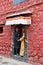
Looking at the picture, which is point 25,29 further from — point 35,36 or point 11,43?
point 11,43

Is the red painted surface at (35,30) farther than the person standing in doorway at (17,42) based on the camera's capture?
No

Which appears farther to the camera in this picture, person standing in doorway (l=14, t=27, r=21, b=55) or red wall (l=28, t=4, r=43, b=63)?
person standing in doorway (l=14, t=27, r=21, b=55)

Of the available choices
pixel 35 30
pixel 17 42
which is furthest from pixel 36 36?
pixel 17 42

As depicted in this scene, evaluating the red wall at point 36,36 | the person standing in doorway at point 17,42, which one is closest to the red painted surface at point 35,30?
the red wall at point 36,36

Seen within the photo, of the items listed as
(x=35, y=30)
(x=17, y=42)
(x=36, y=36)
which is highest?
(x=35, y=30)

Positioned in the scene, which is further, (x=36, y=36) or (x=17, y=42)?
(x=17, y=42)

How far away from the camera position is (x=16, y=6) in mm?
13055

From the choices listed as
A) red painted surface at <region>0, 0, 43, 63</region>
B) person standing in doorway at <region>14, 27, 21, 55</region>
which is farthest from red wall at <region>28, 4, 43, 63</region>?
person standing in doorway at <region>14, 27, 21, 55</region>

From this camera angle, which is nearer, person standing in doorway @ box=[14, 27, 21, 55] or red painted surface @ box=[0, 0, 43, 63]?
red painted surface @ box=[0, 0, 43, 63]

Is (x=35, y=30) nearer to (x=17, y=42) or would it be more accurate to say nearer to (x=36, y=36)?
(x=36, y=36)

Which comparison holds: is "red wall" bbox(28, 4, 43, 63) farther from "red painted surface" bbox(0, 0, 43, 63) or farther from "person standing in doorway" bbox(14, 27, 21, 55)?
"person standing in doorway" bbox(14, 27, 21, 55)

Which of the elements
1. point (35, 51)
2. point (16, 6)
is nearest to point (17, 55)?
point (35, 51)

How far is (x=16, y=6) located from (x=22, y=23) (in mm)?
1815

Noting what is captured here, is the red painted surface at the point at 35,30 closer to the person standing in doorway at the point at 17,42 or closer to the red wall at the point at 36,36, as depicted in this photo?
the red wall at the point at 36,36
